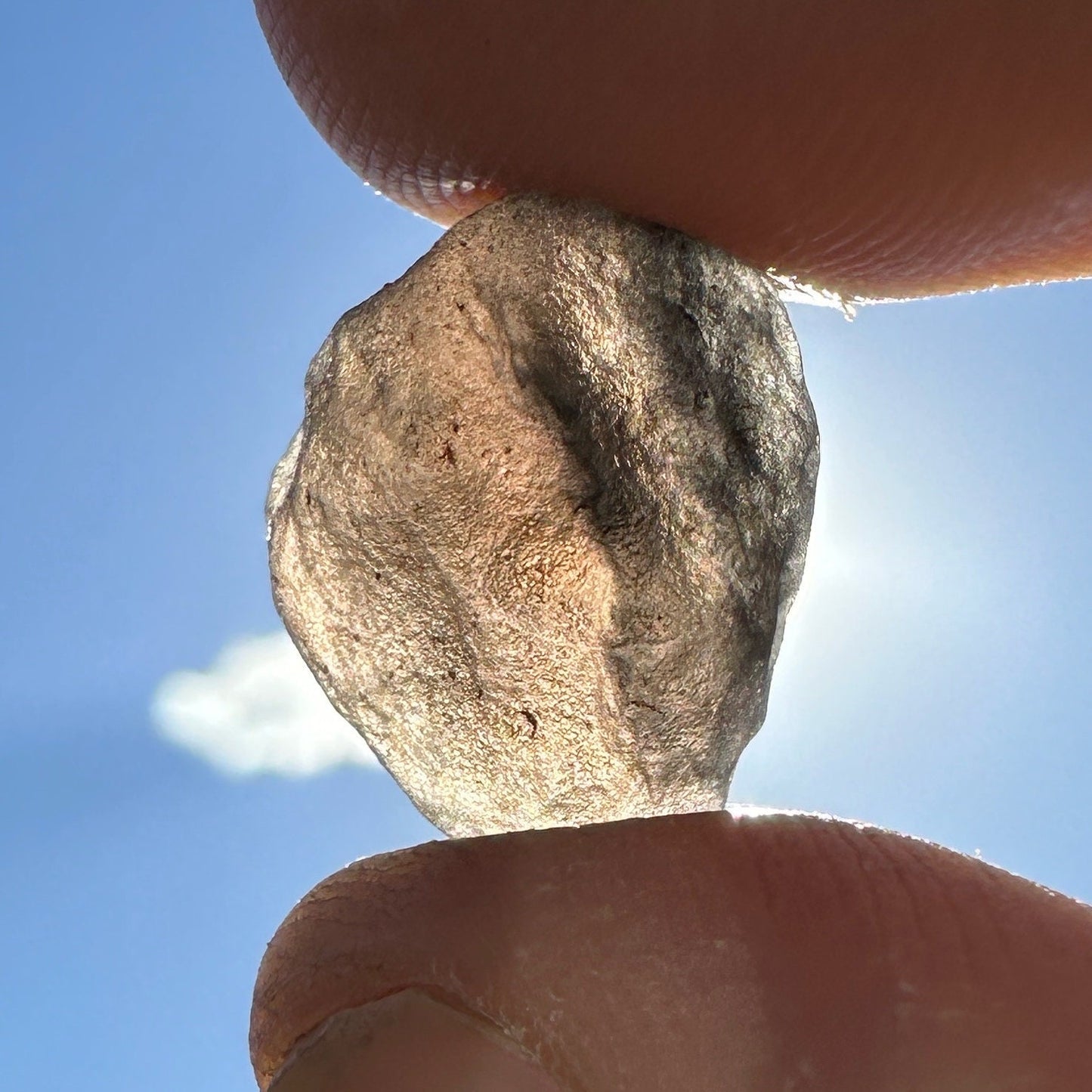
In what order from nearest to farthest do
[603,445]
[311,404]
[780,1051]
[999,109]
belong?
[780,1051]
[999,109]
[603,445]
[311,404]

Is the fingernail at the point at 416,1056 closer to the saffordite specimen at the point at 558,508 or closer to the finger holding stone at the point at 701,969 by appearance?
the finger holding stone at the point at 701,969

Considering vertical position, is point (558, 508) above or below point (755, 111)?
below

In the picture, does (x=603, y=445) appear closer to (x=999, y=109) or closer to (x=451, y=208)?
(x=451, y=208)

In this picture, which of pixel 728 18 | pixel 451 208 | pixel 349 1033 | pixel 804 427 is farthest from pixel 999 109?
pixel 349 1033

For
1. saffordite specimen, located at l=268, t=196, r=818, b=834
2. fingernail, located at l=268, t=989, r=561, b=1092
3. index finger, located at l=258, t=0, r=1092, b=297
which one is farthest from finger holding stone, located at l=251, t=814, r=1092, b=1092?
index finger, located at l=258, t=0, r=1092, b=297

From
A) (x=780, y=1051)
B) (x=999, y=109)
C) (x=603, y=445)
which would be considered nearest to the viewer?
(x=780, y=1051)

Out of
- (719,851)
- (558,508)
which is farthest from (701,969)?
(558,508)

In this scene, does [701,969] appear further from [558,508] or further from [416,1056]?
[558,508]
